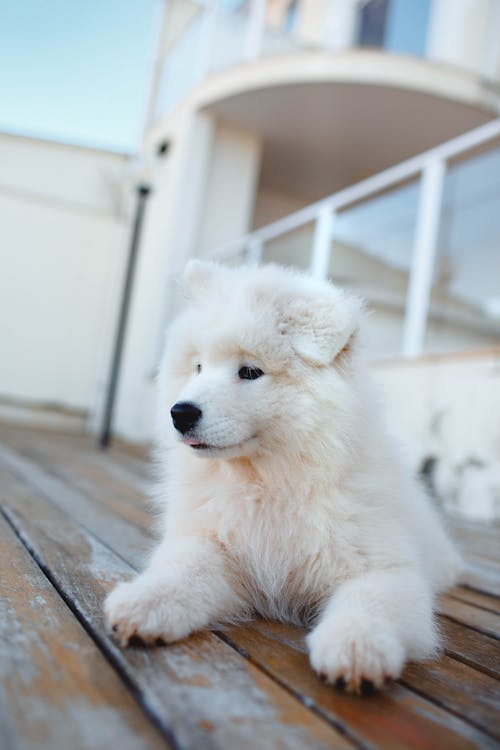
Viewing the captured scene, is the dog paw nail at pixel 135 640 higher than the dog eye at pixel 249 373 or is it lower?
lower

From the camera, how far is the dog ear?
5.77 ft

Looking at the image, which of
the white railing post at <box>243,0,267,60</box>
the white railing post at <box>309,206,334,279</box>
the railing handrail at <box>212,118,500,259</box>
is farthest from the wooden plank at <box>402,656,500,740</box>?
the white railing post at <box>243,0,267,60</box>

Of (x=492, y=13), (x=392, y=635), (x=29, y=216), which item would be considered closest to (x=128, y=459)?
(x=392, y=635)

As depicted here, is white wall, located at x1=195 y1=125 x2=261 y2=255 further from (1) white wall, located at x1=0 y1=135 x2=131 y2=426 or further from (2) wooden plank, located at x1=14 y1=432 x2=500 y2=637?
(2) wooden plank, located at x1=14 y1=432 x2=500 y2=637

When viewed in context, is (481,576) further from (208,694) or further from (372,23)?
(372,23)

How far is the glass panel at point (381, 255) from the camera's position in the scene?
4.81 meters

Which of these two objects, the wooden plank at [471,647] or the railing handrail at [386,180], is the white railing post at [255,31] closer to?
the railing handrail at [386,180]

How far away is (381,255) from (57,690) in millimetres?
4697

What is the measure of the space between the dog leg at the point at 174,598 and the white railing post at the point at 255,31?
767cm

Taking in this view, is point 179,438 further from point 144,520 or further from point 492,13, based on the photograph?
point 492,13

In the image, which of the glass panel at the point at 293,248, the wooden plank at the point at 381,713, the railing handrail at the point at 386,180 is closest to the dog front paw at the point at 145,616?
the wooden plank at the point at 381,713

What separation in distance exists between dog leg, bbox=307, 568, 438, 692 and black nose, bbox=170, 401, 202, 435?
0.57 meters

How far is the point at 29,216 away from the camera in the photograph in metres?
9.88

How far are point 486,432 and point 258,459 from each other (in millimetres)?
2621
